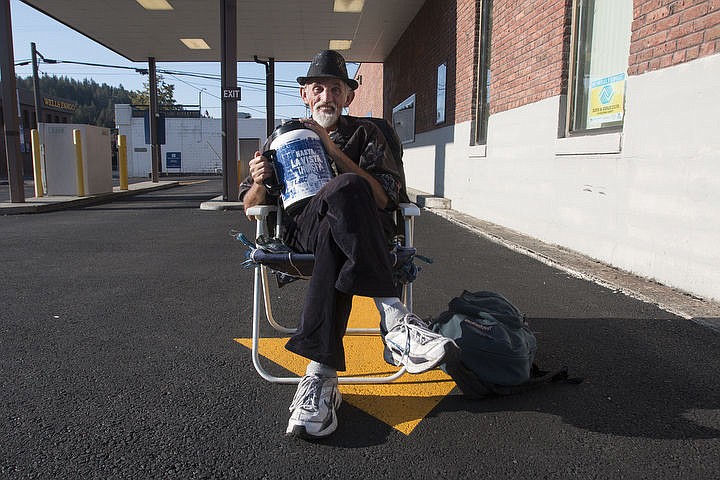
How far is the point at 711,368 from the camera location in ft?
8.55

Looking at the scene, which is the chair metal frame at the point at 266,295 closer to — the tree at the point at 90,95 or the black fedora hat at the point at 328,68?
the black fedora hat at the point at 328,68

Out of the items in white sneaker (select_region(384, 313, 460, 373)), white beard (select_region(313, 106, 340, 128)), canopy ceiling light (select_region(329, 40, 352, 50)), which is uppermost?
canopy ceiling light (select_region(329, 40, 352, 50))

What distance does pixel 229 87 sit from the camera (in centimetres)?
1141

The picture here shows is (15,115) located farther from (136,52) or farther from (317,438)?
(317,438)

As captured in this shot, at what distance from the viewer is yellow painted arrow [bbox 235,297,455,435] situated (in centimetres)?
217

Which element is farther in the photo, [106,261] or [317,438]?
[106,261]

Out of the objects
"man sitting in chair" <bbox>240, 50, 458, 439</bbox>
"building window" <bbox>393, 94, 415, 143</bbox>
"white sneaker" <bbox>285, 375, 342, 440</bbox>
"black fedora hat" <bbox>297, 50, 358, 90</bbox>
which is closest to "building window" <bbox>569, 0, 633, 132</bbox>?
"black fedora hat" <bbox>297, 50, 358, 90</bbox>

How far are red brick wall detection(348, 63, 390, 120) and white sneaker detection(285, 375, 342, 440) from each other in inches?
771

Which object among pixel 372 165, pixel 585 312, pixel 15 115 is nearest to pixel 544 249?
pixel 585 312

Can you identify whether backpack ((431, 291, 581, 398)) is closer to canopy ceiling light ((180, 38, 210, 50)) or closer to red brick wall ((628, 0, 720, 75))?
red brick wall ((628, 0, 720, 75))

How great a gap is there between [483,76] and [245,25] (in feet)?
29.0

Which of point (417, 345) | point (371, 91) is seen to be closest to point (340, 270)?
point (417, 345)

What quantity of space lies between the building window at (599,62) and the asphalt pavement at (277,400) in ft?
6.29

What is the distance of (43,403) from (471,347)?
1807mm
